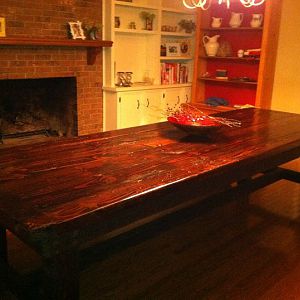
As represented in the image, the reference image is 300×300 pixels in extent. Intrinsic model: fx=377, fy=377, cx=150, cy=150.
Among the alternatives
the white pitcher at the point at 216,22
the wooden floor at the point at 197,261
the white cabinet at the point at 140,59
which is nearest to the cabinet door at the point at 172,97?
the white cabinet at the point at 140,59

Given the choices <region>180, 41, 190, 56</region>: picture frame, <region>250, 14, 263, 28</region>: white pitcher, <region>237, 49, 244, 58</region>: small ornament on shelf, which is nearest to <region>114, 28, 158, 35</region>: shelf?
<region>180, 41, 190, 56</region>: picture frame

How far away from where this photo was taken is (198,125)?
2.12 meters

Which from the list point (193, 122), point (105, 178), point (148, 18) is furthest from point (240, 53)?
point (105, 178)

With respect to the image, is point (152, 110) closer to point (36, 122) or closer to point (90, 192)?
point (36, 122)

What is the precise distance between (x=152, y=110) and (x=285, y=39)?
6.17 feet

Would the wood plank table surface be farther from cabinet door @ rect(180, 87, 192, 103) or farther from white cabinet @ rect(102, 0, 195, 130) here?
cabinet door @ rect(180, 87, 192, 103)

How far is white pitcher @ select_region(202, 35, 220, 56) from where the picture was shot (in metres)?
4.99

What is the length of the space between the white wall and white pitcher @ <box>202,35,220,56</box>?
80cm

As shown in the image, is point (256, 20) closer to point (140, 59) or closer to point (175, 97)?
point (175, 97)

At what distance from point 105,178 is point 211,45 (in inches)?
155

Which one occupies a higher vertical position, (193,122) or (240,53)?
(240,53)

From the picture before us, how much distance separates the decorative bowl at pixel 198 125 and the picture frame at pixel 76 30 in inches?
96.5

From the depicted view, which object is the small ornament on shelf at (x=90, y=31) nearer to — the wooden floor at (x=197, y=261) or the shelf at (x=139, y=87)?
the shelf at (x=139, y=87)

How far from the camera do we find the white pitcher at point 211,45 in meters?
4.99
